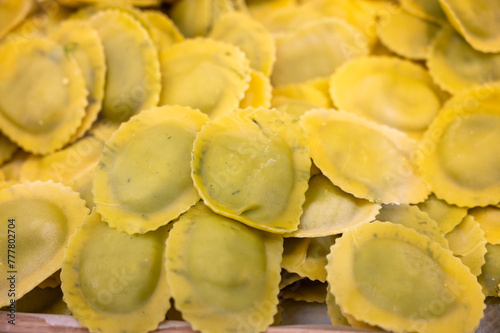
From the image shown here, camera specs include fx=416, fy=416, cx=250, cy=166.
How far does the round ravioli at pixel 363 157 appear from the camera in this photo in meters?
1.33

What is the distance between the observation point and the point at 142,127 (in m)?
1.35

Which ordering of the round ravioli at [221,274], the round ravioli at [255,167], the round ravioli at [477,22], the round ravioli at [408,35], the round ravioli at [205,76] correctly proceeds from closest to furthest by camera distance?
the round ravioli at [221,274], the round ravioli at [255,167], the round ravioli at [205,76], the round ravioli at [477,22], the round ravioli at [408,35]

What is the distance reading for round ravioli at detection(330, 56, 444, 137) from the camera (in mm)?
1676

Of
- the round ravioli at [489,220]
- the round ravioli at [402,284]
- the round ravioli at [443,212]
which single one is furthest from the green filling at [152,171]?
the round ravioli at [489,220]

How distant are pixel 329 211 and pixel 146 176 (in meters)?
0.57

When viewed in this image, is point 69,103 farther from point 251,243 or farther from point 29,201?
point 251,243

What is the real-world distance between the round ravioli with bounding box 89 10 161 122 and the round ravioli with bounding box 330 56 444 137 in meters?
0.72

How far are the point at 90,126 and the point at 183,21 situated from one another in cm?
73

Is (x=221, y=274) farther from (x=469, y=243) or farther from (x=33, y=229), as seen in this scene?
(x=469, y=243)

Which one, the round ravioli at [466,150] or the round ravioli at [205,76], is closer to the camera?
the round ravioli at [466,150]

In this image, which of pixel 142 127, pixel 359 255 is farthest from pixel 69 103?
pixel 359 255

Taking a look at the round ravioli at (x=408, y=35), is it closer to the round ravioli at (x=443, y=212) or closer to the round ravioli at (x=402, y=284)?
the round ravioli at (x=443, y=212)

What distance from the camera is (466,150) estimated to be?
1.47 metres

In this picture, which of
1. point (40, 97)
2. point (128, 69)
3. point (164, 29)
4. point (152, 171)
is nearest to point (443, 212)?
point (152, 171)
